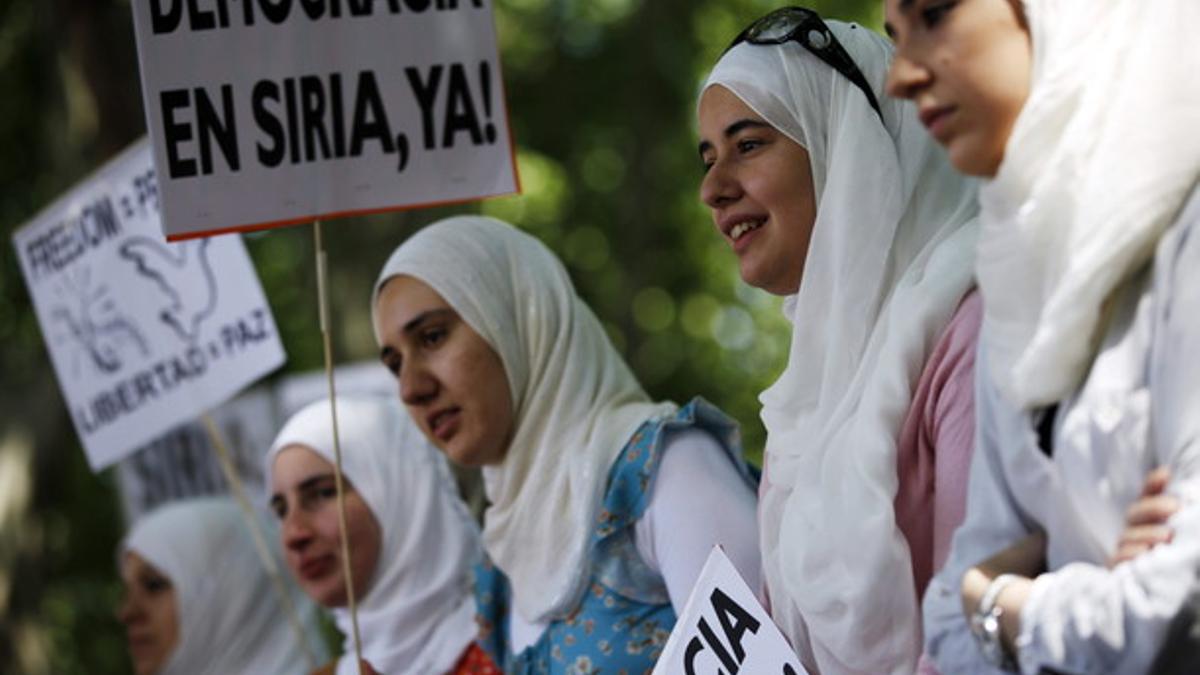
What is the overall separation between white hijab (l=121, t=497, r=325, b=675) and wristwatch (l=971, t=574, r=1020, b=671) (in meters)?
4.22

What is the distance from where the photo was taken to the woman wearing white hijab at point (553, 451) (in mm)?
3936

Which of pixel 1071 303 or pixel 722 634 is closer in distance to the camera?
pixel 1071 303

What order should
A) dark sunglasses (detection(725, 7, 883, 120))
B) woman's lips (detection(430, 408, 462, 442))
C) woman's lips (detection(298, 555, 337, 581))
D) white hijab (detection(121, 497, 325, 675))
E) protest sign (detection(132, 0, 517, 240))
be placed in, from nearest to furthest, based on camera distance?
dark sunglasses (detection(725, 7, 883, 120)), protest sign (detection(132, 0, 517, 240)), woman's lips (detection(430, 408, 462, 442)), woman's lips (detection(298, 555, 337, 581)), white hijab (detection(121, 497, 325, 675))

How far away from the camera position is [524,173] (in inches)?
582

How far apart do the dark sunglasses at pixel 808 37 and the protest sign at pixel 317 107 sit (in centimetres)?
86

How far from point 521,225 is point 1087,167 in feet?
40.9

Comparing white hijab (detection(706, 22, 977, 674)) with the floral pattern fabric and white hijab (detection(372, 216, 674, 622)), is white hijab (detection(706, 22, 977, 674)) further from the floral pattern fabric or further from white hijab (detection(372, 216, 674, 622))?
white hijab (detection(372, 216, 674, 622))

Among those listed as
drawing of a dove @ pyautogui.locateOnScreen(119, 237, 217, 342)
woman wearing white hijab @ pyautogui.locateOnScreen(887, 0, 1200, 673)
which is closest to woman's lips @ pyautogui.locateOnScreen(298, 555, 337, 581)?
drawing of a dove @ pyautogui.locateOnScreen(119, 237, 217, 342)

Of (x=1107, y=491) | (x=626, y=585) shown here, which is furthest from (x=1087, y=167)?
(x=626, y=585)

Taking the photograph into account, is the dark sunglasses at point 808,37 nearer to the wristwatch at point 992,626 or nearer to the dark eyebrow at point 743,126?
the dark eyebrow at point 743,126

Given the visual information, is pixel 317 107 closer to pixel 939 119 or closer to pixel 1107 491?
pixel 939 119

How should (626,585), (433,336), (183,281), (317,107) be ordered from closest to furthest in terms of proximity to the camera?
(626,585), (317,107), (433,336), (183,281)

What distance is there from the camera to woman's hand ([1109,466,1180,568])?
7.64 ft

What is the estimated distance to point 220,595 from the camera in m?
6.80
